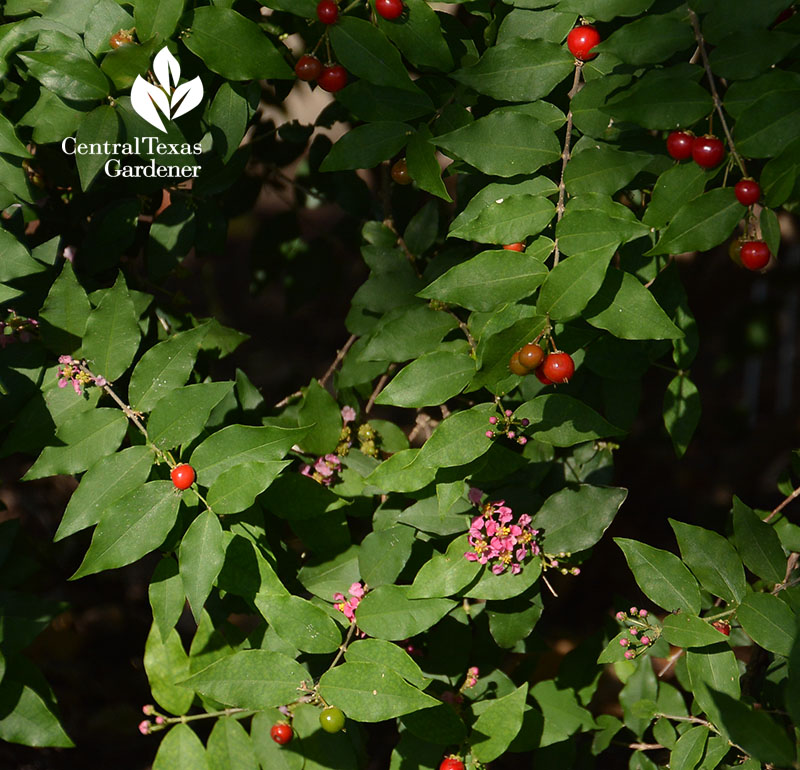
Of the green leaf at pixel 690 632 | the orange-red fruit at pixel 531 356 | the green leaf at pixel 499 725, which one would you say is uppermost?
the orange-red fruit at pixel 531 356

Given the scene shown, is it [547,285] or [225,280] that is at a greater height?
[547,285]

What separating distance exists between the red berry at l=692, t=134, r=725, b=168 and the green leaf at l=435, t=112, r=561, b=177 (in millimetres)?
211

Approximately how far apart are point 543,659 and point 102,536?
1.60m

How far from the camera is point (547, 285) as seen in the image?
1081 millimetres

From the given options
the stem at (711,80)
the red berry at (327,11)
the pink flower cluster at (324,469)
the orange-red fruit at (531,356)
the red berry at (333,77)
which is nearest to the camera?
the orange-red fruit at (531,356)

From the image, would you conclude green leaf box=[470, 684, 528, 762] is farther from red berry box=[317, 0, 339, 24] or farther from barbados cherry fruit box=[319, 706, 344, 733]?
red berry box=[317, 0, 339, 24]

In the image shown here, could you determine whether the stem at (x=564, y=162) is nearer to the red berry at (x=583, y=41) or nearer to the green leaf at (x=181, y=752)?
the red berry at (x=583, y=41)

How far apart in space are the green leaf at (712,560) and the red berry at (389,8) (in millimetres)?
955

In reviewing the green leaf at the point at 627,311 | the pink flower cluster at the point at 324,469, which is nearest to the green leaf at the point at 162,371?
the pink flower cluster at the point at 324,469

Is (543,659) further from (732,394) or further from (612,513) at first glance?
(732,394)

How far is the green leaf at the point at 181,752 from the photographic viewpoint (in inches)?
55.0

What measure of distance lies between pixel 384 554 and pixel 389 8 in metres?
Result: 0.94

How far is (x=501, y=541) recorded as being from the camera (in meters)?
1.37

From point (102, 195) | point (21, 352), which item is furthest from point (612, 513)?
point (102, 195)
